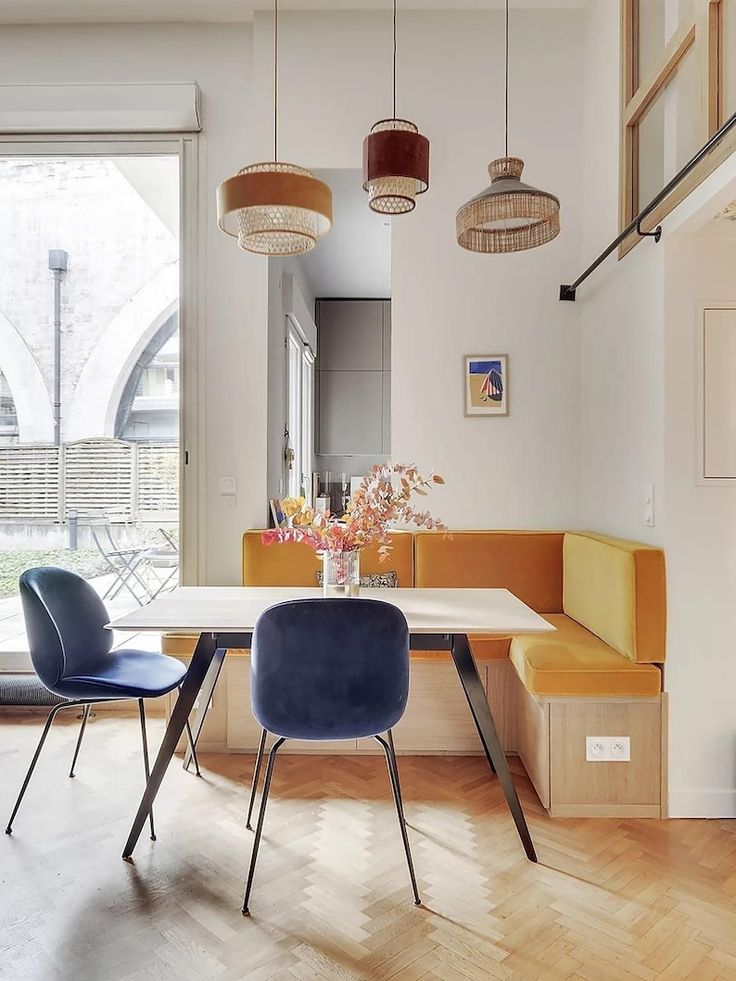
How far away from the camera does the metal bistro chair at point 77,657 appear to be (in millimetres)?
2422

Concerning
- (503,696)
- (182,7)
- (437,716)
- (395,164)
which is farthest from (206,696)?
(182,7)

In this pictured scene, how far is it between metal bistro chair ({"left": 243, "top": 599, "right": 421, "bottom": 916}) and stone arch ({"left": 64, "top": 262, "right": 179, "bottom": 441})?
2.23 meters

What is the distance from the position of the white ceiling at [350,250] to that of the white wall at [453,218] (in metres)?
0.25

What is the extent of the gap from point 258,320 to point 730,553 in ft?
7.79

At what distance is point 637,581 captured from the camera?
2.50 metres

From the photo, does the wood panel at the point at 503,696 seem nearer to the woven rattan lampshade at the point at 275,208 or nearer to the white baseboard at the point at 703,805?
the white baseboard at the point at 703,805

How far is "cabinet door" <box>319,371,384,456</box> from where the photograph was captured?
651cm

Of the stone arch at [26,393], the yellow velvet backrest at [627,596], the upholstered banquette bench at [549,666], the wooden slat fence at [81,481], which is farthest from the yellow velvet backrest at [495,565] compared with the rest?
the stone arch at [26,393]

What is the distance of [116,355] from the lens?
3750 mm

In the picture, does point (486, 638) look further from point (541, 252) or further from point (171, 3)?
point (171, 3)

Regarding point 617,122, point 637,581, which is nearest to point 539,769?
point 637,581

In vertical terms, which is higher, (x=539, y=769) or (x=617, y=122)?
(x=617, y=122)

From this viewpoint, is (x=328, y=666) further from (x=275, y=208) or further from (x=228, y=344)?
(x=228, y=344)

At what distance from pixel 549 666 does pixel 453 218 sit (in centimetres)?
223
